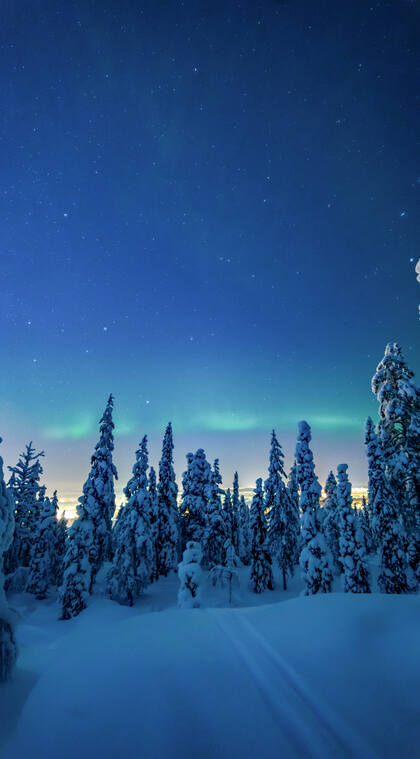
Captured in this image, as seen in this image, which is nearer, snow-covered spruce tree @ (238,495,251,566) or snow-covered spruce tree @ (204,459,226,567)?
snow-covered spruce tree @ (204,459,226,567)

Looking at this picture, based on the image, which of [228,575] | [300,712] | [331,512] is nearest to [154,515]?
[228,575]

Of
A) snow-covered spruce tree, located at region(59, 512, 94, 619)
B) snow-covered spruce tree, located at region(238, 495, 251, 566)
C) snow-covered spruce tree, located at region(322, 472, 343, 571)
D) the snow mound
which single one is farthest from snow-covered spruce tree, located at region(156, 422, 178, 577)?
the snow mound

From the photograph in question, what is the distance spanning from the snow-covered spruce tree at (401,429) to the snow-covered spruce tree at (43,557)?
3104 centimetres

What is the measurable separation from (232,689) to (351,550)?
23.0 meters

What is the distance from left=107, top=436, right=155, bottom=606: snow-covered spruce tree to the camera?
85.1 feet

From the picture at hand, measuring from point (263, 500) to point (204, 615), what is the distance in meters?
27.2

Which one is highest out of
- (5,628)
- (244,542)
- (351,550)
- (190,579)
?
(5,628)

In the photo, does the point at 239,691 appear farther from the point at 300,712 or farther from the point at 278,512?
the point at 278,512

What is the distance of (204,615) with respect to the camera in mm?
7590

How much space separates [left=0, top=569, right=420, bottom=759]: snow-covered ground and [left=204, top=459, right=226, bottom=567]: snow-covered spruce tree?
92.2 ft

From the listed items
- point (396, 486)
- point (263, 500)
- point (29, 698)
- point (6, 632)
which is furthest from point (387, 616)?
point (263, 500)

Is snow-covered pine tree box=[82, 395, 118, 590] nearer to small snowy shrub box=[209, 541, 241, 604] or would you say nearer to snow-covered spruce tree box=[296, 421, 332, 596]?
small snowy shrub box=[209, 541, 241, 604]

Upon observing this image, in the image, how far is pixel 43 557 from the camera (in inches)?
1173

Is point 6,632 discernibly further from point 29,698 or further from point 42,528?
point 42,528
